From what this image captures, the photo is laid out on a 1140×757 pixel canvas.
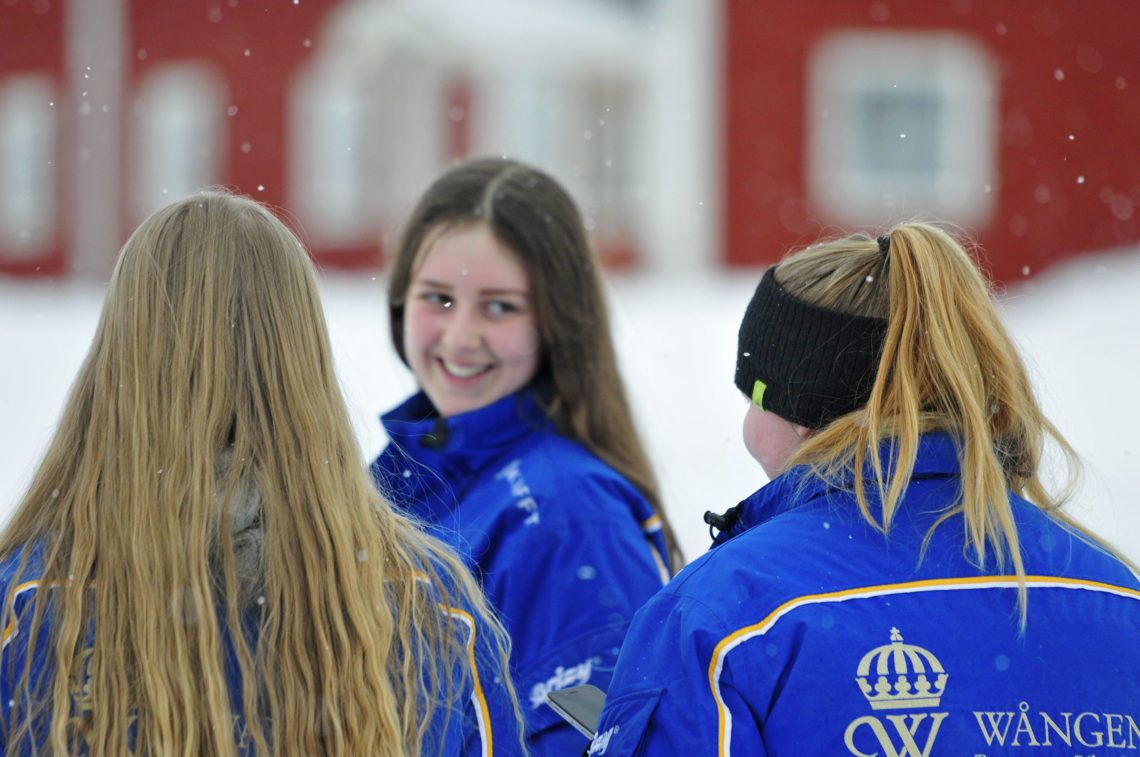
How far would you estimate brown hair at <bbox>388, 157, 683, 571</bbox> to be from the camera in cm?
292

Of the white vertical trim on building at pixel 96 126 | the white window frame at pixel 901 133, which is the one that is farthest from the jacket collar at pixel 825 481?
the white vertical trim on building at pixel 96 126

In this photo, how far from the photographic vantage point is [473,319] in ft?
9.56

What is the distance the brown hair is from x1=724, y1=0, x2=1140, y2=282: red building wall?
11066 mm

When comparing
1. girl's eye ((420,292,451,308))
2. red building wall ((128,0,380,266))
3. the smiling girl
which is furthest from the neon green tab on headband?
red building wall ((128,0,380,266))

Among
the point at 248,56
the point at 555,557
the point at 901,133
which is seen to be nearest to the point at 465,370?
the point at 555,557

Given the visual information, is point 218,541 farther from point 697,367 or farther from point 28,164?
point 28,164

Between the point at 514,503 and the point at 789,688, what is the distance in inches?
42.7

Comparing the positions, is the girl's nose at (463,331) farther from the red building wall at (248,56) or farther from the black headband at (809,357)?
the red building wall at (248,56)

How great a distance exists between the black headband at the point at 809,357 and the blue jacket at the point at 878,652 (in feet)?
0.64

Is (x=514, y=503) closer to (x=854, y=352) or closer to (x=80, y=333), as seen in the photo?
(x=854, y=352)

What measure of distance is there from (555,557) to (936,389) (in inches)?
39.2

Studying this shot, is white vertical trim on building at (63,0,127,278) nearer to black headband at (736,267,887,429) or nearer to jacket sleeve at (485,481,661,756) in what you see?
jacket sleeve at (485,481,661,756)

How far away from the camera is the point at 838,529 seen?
65.0 inches

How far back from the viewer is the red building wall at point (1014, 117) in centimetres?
1359
